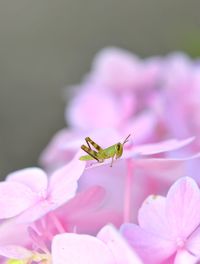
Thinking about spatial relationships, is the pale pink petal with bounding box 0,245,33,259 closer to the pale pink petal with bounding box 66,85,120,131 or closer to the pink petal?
the pink petal

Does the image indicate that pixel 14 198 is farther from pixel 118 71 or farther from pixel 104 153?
pixel 118 71

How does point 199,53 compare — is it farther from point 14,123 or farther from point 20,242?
point 14,123

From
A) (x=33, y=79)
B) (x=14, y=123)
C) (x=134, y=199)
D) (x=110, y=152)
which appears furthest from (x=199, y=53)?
(x=33, y=79)

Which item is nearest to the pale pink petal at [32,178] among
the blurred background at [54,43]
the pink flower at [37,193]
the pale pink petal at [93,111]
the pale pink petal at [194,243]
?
the pink flower at [37,193]

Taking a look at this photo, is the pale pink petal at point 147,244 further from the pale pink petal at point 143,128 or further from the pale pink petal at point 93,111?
the pale pink petal at point 93,111

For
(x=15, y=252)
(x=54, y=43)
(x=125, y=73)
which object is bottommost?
(x=15, y=252)

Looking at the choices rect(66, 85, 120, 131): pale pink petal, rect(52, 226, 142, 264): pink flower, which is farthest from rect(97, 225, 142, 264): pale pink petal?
rect(66, 85, 120, 131): pale pink petal

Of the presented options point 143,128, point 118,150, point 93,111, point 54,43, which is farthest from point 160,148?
point 54,43
